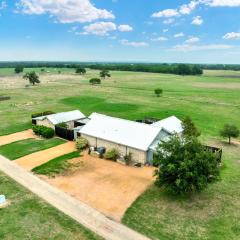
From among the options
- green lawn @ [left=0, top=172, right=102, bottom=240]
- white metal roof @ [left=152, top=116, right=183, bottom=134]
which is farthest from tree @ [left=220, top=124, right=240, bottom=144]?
green lawn @ [left=0, top=172, right=102, bottom=240]

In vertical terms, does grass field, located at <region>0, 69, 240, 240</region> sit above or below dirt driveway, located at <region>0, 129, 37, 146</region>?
above

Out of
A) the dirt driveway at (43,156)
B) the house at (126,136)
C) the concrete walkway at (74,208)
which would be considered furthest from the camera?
the dirt driveway at (43,156)

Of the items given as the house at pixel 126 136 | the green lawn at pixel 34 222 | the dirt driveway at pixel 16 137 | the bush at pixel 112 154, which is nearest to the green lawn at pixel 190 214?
the green lawn at pixel 34 222

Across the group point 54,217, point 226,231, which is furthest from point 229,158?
point 54,217

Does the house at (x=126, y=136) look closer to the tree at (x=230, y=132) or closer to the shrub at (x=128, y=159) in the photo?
the shrub at (x=128, y=159)

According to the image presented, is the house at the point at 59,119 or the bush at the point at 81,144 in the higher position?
the house at the point at 59,119

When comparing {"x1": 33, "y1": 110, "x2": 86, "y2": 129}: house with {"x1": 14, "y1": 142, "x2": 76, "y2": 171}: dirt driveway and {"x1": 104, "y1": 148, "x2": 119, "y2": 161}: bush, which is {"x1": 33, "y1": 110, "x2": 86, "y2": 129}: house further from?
{"x1": 104, "y1": 148, "x2": 119, "y2": 161}: bush
